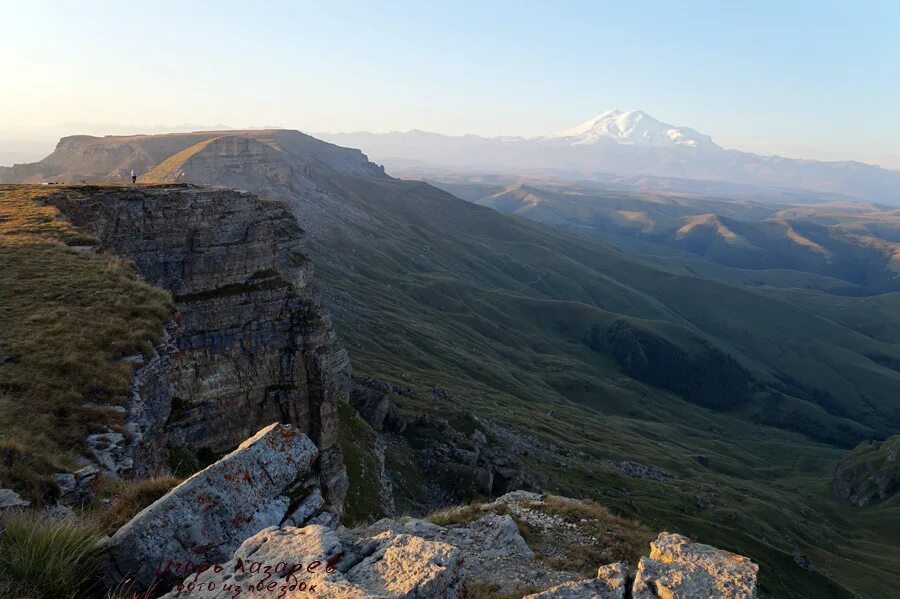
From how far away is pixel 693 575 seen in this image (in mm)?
11188

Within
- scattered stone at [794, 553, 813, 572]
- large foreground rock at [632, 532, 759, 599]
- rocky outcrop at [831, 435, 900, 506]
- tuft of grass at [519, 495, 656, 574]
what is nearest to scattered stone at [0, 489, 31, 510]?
large foreground rock at [632, 532, 759, 599]

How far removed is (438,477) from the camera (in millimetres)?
68125

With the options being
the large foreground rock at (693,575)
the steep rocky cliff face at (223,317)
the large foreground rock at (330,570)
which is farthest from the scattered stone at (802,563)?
the large foreground rock at (330,570)

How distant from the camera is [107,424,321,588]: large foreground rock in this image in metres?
10.2

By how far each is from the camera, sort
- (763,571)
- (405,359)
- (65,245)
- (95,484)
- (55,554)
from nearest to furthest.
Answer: (55,554) < (95,484) < (65,245) < (763,571) < (405,359)

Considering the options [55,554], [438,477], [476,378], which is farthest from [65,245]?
[476,378]

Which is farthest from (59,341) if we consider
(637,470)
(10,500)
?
(637,470)

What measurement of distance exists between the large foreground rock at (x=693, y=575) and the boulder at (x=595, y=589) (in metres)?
0.33

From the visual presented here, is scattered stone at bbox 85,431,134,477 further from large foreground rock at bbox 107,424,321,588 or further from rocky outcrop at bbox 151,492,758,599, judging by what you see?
rocky outcrop at bbox 151,492,758,599

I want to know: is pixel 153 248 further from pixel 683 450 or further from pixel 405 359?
pixel 683 450

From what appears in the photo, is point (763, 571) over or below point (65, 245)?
below

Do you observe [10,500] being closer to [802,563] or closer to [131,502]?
[131,502]

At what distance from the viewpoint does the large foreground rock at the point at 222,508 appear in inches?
402

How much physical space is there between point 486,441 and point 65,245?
219ft
